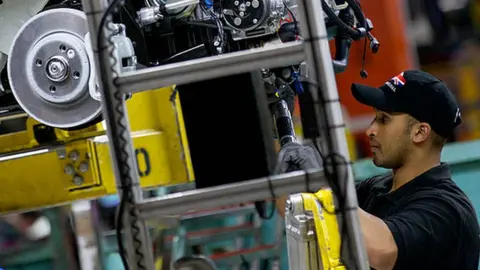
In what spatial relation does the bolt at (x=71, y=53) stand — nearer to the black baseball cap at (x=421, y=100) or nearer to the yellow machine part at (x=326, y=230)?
the yellow machine part at (x=326, y=230)

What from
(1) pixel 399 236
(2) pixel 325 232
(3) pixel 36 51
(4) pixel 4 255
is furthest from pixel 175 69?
(4) pixel 4 255

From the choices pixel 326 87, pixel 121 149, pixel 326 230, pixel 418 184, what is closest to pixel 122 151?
pixel 121 149

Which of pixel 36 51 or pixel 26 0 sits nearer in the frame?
pixel 36 51

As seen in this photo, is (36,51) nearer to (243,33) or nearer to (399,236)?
(243,33)

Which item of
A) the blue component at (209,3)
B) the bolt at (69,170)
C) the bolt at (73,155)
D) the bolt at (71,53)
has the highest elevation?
the blue component at (209,3)

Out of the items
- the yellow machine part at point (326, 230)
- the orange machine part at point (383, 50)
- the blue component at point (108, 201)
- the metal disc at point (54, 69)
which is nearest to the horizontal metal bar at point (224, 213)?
the blue component at point (108, 201)

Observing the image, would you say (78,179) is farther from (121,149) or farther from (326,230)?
(121,149)

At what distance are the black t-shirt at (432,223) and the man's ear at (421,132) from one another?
12 centimetres

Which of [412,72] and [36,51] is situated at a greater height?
[36,51]

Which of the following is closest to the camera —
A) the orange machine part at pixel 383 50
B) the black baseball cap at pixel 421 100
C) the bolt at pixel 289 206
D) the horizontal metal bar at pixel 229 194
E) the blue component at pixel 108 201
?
the horizontal metal bar at pixel 229 194

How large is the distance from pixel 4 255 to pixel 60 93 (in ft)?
11.7

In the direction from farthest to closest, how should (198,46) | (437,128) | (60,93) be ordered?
(437,128) → (198,46) → (60,93)

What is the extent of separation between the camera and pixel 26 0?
3.04 m

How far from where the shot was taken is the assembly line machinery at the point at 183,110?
6.62 feet
